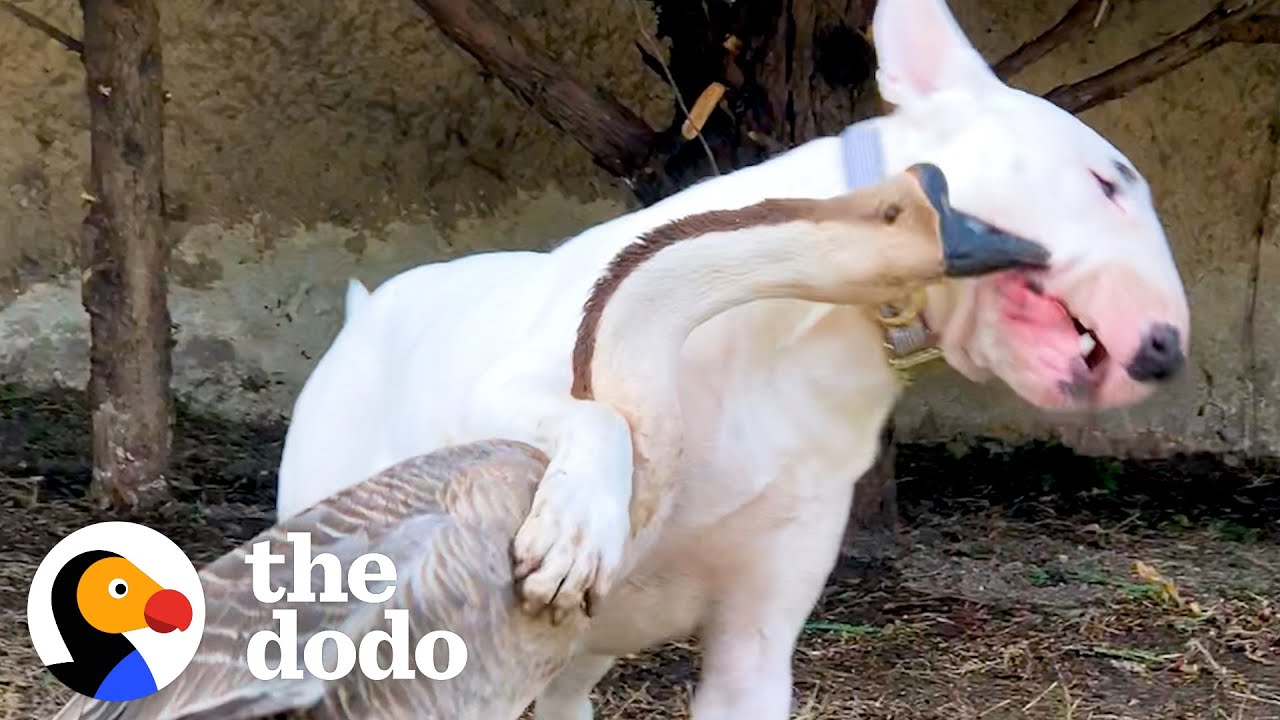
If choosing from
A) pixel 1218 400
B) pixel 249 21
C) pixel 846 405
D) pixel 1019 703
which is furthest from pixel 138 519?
pixel 1218 400

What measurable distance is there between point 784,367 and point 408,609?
A: 0.42 metres

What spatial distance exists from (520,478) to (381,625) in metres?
0.15

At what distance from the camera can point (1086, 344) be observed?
118cm

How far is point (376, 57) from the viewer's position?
11.2 feet

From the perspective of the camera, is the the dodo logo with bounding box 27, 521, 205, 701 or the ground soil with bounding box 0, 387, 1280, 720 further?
the ground soil with bounding box 0, 387, 1280, 720

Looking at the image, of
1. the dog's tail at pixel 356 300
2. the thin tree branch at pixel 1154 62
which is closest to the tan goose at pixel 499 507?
the dog's tail at pixel 356 300

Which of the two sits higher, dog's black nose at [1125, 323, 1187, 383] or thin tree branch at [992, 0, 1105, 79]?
thin tree branch at [992, 0, 1105, 79]

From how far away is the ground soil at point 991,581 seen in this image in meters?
2.51

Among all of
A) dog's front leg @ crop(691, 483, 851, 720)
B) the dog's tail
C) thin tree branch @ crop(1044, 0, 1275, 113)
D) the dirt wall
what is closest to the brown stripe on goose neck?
dog's front leg @ crop(691, 483, 851, 720)

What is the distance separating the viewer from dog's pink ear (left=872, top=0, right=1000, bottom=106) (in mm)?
1368

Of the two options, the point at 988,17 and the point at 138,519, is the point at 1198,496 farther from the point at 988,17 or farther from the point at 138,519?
the point at 138,519

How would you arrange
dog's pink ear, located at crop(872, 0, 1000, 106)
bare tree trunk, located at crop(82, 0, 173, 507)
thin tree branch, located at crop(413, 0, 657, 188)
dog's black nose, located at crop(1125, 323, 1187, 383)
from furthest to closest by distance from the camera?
bare tree trunk, located at crop(82, 0, 173, 507)
thin tree branch, located at crop(413, 0, 657, 188)
dog's pink ear, located at crop(872, 0, 1000, 106)
dog's black nose, located at crop(1125, 323, 1187, 383)

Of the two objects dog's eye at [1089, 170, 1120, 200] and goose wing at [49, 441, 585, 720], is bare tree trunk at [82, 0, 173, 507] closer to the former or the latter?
goose wing at [49, 441, 585, 720]

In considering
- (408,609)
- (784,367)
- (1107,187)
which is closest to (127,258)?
(784,367)
